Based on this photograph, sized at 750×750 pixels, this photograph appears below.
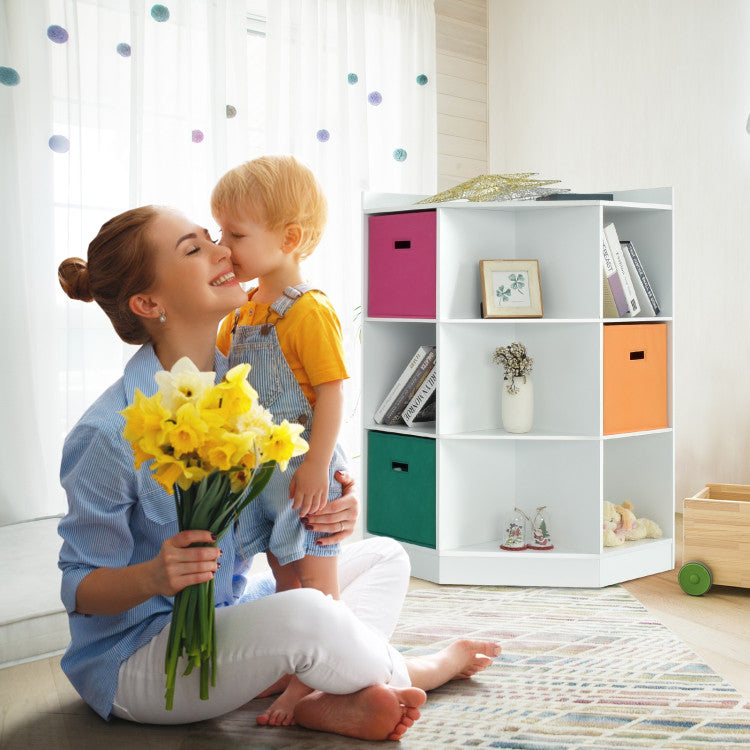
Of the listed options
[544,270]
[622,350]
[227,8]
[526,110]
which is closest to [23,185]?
[227,8]

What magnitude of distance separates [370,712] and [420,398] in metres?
1.31

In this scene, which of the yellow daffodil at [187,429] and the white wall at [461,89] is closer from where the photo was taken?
the yellow daffodil at [187,429]

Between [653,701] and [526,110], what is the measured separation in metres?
2.97

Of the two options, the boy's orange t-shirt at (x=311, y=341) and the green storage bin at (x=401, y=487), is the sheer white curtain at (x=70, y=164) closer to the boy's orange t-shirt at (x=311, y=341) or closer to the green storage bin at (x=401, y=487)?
the green storage bin at (x=401, y=487)

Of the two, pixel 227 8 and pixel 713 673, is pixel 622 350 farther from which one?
pixel 227 8

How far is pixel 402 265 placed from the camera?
2.76 m

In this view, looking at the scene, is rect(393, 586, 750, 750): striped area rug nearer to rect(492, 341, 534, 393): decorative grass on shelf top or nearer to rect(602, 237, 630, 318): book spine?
rect(492, 341, 534, 393): decorative grass on shelf top

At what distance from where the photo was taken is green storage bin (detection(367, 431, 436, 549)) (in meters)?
2.70

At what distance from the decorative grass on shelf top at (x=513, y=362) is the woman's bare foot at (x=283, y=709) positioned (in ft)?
4.09

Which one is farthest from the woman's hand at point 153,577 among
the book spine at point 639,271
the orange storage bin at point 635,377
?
the book spine at point 639,271

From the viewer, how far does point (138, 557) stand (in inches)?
63.4

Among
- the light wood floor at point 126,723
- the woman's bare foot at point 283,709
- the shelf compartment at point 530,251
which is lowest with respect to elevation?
the light wood floor at point 126,723

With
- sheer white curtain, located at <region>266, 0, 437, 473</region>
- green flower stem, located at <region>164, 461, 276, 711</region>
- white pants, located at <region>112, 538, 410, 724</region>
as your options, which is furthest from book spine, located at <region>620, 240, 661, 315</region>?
green flower stem, located at <region>164, 461, 276, 711</region>

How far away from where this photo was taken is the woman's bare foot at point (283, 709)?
170 cm
